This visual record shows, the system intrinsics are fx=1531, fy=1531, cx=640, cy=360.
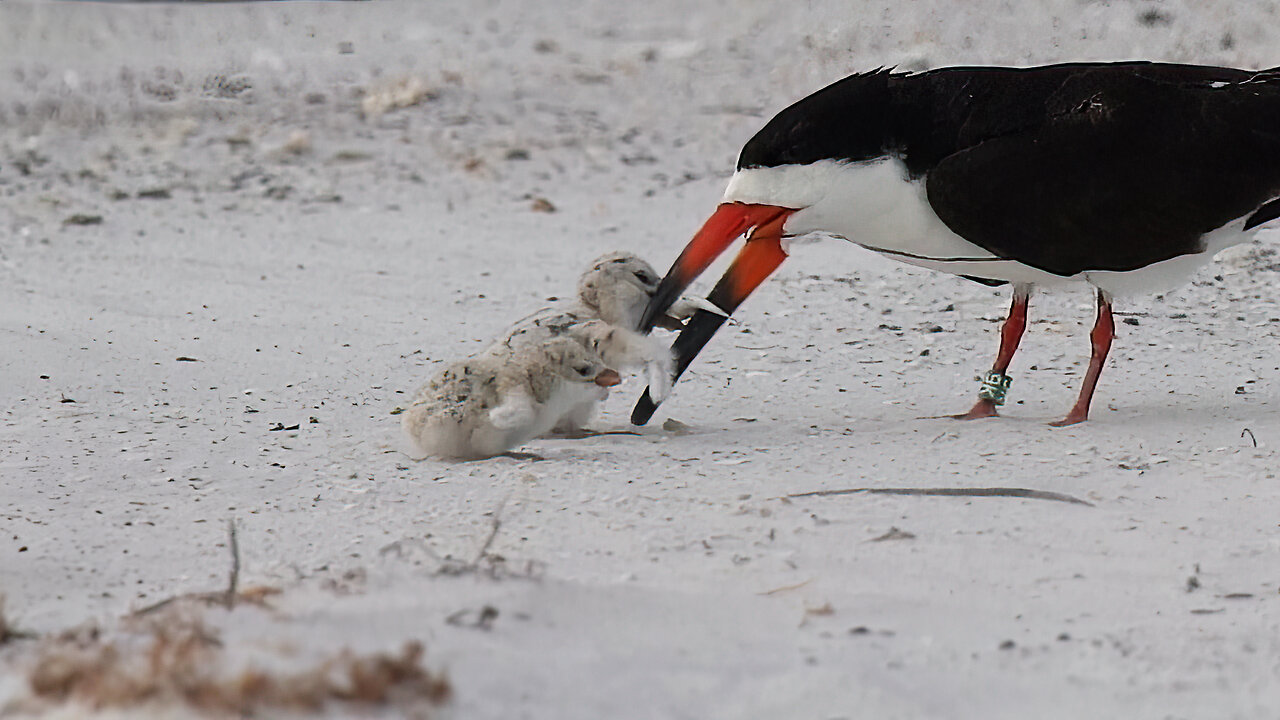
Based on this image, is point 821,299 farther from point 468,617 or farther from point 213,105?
point 213,105

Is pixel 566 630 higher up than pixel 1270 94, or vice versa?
pixel 1270 94

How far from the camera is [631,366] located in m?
4.02

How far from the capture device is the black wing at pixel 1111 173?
12.2ft

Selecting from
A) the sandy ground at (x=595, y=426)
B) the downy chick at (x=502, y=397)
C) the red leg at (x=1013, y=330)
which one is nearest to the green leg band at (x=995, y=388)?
the red leg at (x=1013, y=330)

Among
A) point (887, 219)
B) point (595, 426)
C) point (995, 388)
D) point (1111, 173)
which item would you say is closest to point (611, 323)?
point (595, 426)

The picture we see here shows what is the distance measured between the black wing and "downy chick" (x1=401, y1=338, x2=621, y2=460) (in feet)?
3.27

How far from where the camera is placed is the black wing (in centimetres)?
373

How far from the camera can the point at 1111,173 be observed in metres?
3.74

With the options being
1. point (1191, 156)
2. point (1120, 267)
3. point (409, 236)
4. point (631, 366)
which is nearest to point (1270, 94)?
point (1191, 156)

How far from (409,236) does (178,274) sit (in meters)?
1.07

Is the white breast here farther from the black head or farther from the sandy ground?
the sandy ground

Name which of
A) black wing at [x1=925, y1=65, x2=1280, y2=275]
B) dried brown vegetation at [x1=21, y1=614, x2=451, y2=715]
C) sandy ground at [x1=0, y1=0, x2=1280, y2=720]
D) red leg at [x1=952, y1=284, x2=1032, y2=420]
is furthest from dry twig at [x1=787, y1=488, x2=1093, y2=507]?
dried brown vegetation at [x1=21, y1=614, x2=451, y2=715]

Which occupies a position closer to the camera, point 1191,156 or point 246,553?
point 246,553

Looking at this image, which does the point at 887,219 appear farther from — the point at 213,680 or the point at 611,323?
the point at 213,680
